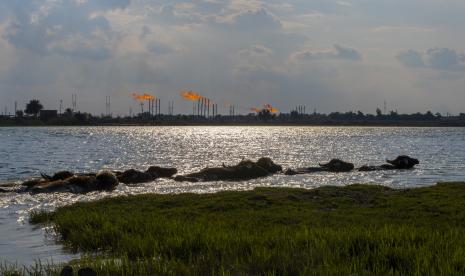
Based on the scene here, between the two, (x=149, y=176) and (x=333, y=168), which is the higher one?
(x=149, y=176)

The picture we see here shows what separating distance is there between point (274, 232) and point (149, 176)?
26.1 metres

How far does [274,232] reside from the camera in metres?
15.6

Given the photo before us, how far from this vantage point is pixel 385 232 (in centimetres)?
1448

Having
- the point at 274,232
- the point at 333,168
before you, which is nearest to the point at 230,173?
the point at 333,168

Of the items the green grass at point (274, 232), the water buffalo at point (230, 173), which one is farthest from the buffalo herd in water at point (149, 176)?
the green grass at point (274, 232)

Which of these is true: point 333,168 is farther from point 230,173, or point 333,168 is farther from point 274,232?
point 274,232

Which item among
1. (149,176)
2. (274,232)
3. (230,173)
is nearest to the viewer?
(274,232)

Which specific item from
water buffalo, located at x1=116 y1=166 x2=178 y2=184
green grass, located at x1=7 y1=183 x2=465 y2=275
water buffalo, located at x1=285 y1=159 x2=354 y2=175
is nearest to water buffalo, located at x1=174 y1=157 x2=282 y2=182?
water buffalo, located at x1=116 y1=166 x2=178 y2=184

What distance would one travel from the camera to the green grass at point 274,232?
11.4m

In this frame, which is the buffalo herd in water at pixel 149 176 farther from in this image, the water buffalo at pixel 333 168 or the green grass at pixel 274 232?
the green grass at pixel 274 232

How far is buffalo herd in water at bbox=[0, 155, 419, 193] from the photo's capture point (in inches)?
1318

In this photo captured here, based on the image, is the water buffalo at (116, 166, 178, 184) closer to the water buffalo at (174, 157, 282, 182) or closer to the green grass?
the water buffalo at (174, 157, 282, 182)

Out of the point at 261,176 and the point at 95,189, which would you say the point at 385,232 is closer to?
the point at 95,189

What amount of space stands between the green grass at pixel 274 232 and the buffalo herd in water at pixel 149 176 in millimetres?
8232
